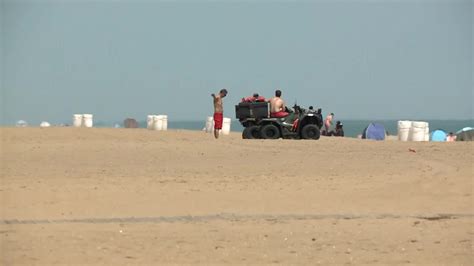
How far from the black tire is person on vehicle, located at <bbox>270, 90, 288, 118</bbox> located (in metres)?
0.67

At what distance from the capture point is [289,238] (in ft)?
35.3

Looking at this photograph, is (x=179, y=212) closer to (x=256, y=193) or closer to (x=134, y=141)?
(x=256, y=193)

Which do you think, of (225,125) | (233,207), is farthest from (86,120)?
(233,207)

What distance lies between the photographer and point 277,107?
27.7 m

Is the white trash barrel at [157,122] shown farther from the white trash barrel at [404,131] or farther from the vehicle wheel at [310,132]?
the vehicle wheel at [310,132]

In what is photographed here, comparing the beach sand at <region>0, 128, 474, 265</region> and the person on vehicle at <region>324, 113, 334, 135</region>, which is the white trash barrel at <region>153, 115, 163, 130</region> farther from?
the beach sand at <region>0, 128, 474, 265</region>

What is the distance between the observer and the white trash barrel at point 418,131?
32.4 meters

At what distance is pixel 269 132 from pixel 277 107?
0.72 metres

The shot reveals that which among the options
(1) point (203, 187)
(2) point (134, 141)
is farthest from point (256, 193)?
(2) point (134, 141)

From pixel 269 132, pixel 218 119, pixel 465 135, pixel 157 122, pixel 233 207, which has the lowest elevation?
pixel 233 207

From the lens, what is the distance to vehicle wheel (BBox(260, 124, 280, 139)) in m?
27.5

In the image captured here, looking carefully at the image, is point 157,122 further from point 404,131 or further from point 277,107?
point 277,107

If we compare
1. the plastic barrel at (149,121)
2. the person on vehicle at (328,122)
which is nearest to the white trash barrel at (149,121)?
the plastic barrel at (149,121)

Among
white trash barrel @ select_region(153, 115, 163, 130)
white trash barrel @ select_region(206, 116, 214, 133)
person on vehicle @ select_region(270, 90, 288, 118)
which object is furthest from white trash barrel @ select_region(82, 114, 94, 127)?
person on vehicle @ select_region(270, 90, 288, 118)
